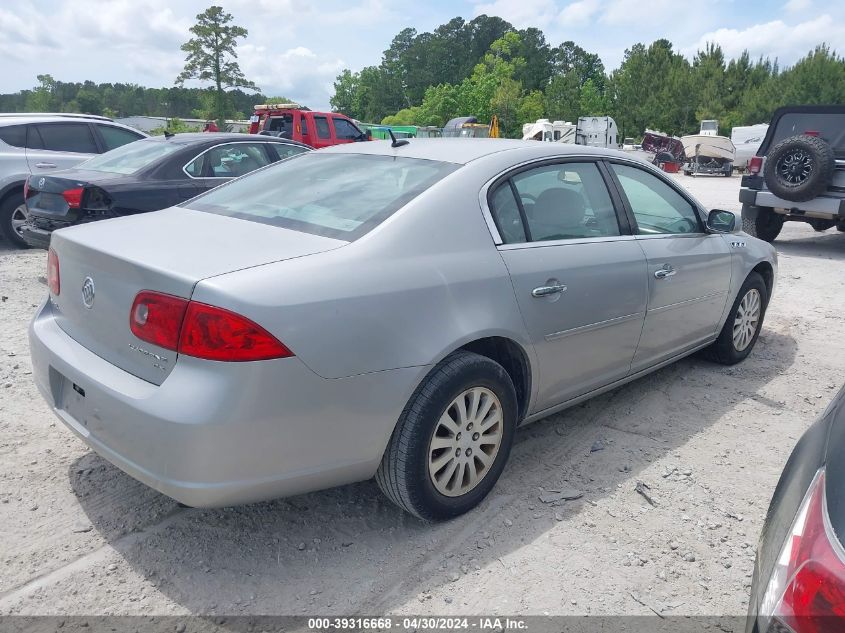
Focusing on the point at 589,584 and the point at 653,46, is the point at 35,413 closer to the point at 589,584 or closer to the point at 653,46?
the point at 589,584

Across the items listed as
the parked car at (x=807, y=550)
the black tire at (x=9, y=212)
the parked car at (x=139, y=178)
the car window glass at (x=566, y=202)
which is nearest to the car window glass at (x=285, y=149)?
the parked car at (x=139, y=178)

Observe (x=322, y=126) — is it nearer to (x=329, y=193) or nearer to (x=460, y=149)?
(x=460, y=149)

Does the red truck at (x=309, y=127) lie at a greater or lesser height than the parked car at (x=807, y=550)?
greater

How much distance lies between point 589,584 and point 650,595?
0.22m

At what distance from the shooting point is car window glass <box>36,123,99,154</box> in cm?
872

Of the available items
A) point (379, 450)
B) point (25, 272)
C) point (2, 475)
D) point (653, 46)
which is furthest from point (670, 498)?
point (653, 46)

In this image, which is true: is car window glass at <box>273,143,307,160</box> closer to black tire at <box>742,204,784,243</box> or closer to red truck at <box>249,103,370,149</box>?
black tire at <box>742,204,784,243</box>

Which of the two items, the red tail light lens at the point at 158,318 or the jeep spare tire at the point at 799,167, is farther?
the jeep spare tire at the point at 799,167

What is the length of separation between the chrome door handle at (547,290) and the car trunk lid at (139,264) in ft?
3.17

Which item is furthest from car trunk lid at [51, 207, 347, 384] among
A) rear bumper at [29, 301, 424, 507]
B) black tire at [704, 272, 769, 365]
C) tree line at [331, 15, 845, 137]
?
tree line at [331, 15, 845, 137]

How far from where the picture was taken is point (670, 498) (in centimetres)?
321

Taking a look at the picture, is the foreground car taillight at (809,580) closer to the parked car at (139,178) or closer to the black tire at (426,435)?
the black tire at (426,435)

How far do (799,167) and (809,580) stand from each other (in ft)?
29.9

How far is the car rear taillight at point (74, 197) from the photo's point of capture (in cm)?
621
